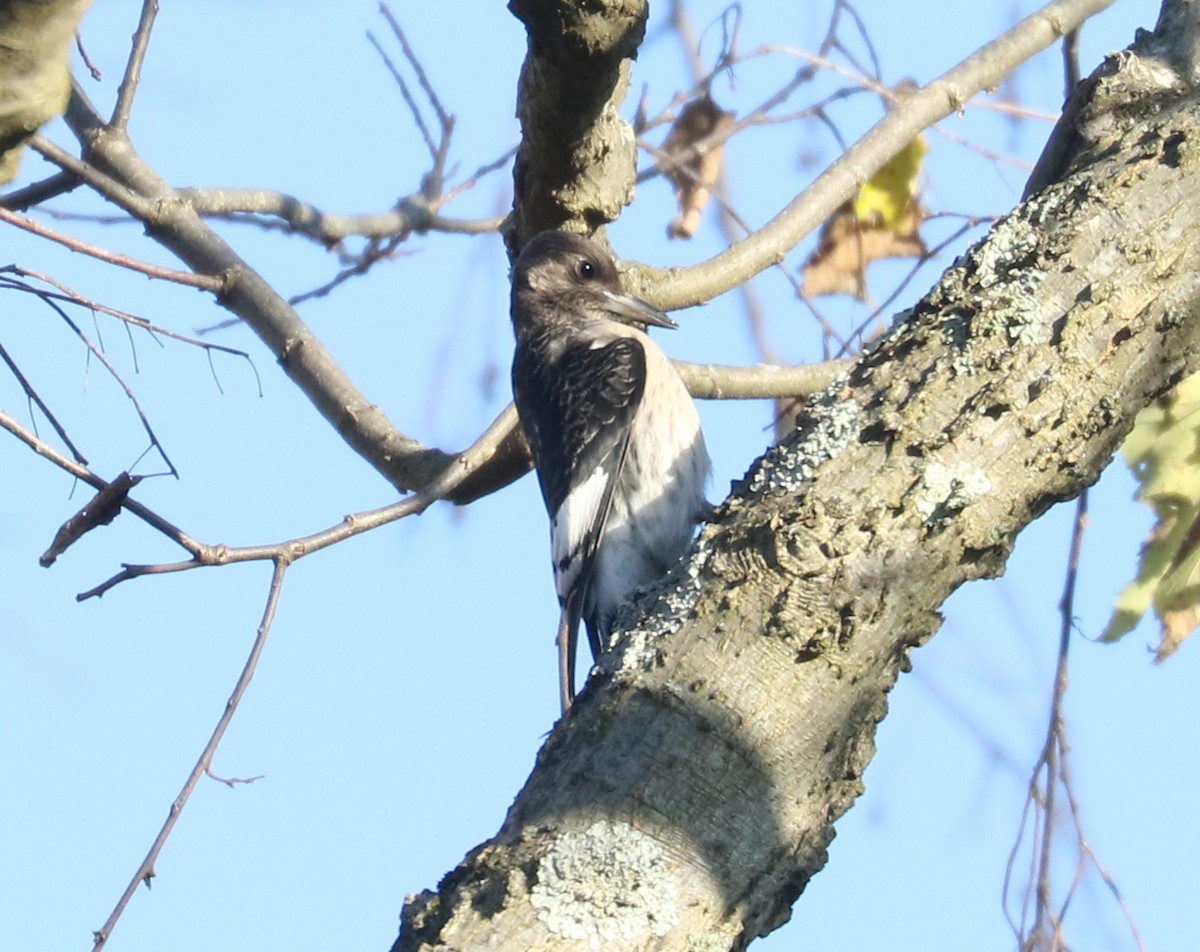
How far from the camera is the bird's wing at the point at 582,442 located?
15.9 feet

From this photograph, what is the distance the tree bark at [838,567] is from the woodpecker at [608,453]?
6.80 ft

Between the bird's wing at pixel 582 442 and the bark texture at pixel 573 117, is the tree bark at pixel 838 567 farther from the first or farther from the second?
the bird's wing at pixel 582 442

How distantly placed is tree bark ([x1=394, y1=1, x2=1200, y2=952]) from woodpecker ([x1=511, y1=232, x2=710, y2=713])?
2.07m

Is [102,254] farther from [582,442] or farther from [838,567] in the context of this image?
[582,442]

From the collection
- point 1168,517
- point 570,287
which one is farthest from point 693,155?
point 1168,517

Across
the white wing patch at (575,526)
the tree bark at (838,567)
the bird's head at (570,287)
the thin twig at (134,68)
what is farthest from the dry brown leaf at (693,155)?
the tree bark at (838,567)

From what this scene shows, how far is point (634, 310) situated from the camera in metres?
5.06

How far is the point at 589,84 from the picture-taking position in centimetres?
338

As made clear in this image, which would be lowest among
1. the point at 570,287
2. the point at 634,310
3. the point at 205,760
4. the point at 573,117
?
the point at 205,760

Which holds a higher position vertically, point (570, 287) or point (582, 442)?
point (570, 287)

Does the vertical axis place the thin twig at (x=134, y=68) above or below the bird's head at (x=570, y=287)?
below

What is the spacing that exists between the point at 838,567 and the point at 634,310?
9.10 feet

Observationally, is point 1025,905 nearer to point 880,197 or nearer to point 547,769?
point 547,769

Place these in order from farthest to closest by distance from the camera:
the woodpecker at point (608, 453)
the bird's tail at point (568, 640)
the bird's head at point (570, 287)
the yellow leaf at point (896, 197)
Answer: the yellow leaf at point (896, 197) < the woodpecker at point (608, 453) < the bird's head at point (570, 287) < the bird's tail at point (568, 640)
